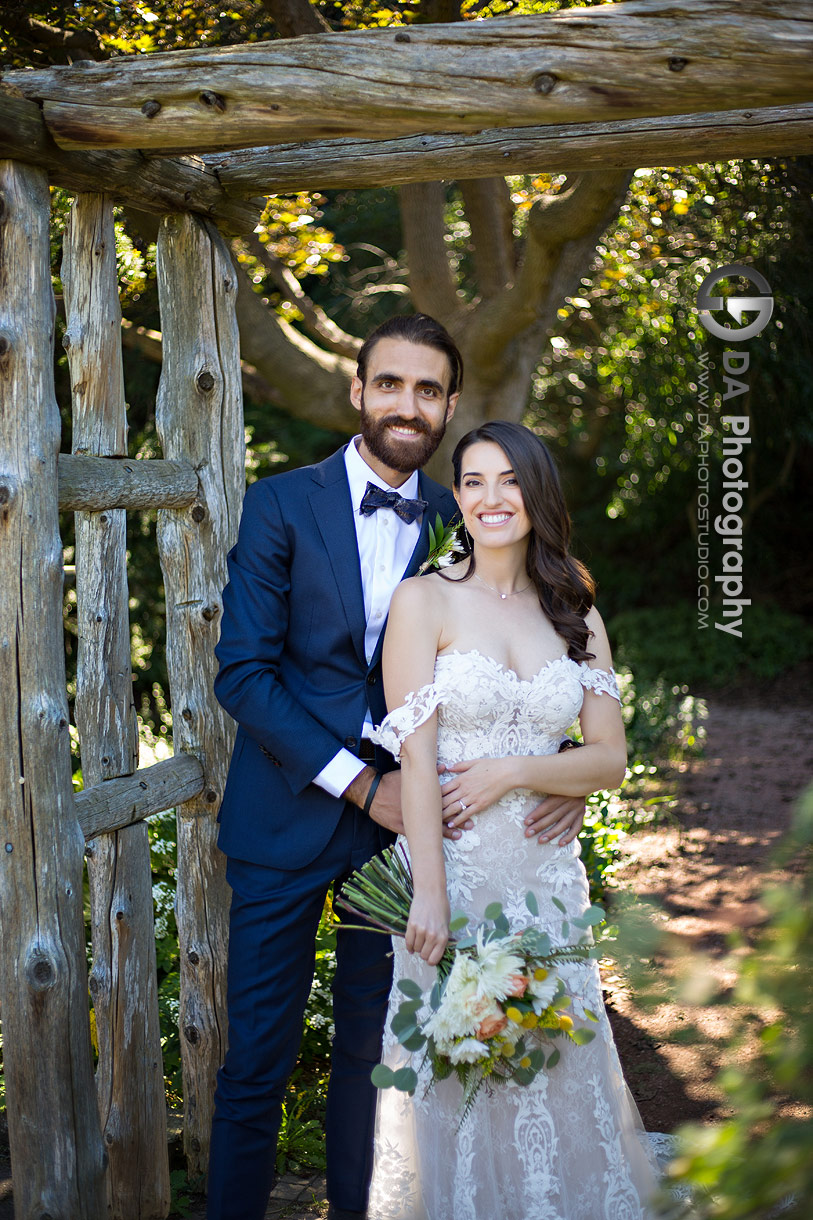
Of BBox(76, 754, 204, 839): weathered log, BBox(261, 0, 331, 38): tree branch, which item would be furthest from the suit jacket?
BBox(261, 0, 331, 38): tree branch

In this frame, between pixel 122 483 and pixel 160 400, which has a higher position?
pixel 160 400

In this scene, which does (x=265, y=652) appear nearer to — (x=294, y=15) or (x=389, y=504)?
(x=389, y=504)

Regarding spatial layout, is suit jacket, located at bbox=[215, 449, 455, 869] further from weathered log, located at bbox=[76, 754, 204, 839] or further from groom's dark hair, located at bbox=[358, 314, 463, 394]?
groom's dark hair, located at bbox=[358, 314, 463, 394]

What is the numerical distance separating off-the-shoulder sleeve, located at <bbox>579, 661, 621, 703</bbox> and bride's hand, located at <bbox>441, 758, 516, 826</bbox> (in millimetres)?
278

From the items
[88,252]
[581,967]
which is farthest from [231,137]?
[581,967]

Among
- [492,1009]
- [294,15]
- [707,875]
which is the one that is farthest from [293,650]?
[707,875]

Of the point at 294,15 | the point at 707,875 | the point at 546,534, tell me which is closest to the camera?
the point at 546,534

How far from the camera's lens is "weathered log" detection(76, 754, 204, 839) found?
267cm

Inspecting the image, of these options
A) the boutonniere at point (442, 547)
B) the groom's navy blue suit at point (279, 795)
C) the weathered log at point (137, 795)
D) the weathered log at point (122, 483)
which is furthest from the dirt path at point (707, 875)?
the weathered log at point (122, 483)

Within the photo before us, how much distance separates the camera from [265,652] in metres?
2.59

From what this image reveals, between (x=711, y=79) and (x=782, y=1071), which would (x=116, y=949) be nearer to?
(x=782, y=1071)

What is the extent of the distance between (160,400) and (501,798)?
5.18ft

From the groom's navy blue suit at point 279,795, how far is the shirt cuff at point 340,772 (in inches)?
1.1

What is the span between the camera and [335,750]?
255 cm
